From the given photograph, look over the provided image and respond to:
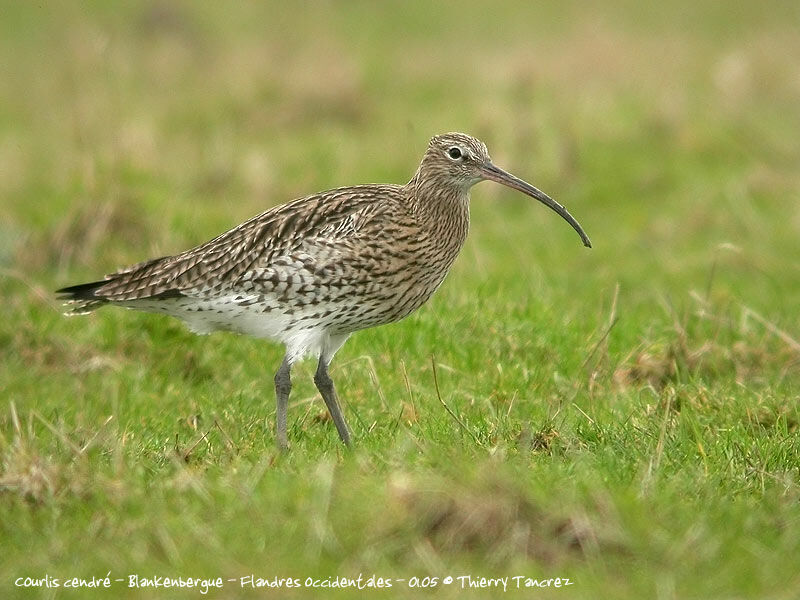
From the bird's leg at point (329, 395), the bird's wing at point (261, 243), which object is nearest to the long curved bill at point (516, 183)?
the bird's wing at point (261, 243)

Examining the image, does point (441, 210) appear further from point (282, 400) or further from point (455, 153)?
point (282, 400)

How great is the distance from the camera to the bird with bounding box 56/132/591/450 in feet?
23.0

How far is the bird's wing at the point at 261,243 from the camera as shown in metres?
7.16

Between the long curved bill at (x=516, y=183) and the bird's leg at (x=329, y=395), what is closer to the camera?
the bird's leg at (x=329, y=395)

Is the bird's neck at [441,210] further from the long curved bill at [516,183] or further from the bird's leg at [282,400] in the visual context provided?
the bird's leg at [282,400]

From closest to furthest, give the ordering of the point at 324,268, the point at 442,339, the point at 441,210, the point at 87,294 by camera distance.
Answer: the point at 324,268
the point at 441,210
the point at 87,294
the point at 442,339

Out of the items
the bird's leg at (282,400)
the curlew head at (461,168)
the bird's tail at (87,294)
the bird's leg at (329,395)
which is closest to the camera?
the bird's leg at (282,400)

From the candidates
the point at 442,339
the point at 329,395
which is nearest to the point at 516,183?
the point at 442,339

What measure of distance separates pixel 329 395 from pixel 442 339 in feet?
4.64

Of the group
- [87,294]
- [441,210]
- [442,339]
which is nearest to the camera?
[441,210]

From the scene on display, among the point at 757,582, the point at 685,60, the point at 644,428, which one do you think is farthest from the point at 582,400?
the point at 685,60

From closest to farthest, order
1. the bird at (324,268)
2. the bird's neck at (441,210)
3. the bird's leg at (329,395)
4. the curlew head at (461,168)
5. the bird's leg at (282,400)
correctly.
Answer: the bird's leg at (282,400) < the bird's leg at (329,395) < the bird at (324,268) < the bird's neck at (441,210) < the curlew head at (461,168)

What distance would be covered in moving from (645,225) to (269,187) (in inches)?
146

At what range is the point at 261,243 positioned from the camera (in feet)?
23.8
